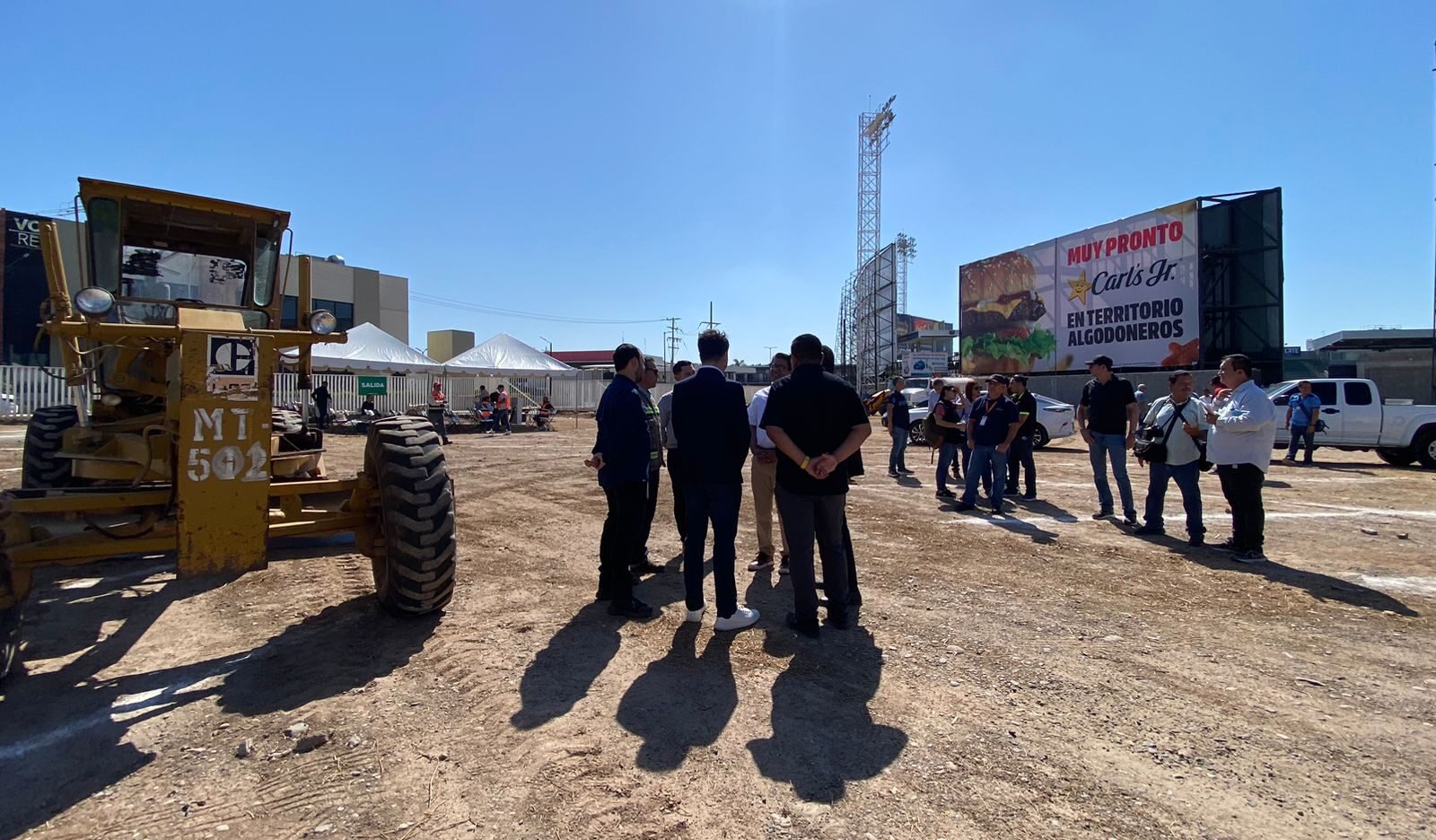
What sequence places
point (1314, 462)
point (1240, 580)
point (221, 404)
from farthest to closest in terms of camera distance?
point (1314, 462), point (1240, 580), point (221, 404)

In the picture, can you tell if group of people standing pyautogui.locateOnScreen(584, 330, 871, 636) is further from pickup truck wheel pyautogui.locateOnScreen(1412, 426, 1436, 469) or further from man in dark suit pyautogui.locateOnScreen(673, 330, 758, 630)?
pickup truck wheel pyautogui.locateOnScreen(1412, 426, 1436, 469)

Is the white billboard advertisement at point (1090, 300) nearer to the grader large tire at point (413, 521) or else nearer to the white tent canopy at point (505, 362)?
the white tent canopy at point (505, 362)

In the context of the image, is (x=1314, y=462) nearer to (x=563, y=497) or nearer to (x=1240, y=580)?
(x=1240, y=580)

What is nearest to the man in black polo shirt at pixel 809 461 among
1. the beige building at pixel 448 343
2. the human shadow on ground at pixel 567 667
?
the human shadow on ground at pixel 567 667

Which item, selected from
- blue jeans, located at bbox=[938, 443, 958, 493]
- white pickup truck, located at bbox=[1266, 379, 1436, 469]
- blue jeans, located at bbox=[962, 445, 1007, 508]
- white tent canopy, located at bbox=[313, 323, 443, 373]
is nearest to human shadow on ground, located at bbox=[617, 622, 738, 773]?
blue jeans, located at bbox=[962, 445, 1007, 508]

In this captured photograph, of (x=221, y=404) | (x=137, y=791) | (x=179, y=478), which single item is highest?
(x=221, y=404)

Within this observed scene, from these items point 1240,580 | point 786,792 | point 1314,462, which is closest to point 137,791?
point 786,792

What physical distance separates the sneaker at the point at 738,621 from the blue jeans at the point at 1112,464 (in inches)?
188

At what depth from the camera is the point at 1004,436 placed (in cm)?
825

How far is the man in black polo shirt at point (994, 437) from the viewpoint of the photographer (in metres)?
8.16

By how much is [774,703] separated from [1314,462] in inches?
630

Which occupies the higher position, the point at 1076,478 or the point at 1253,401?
the point at 1253,401

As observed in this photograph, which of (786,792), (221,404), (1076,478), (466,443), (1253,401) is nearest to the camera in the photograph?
(786,792)

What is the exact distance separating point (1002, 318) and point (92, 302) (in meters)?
32.1
